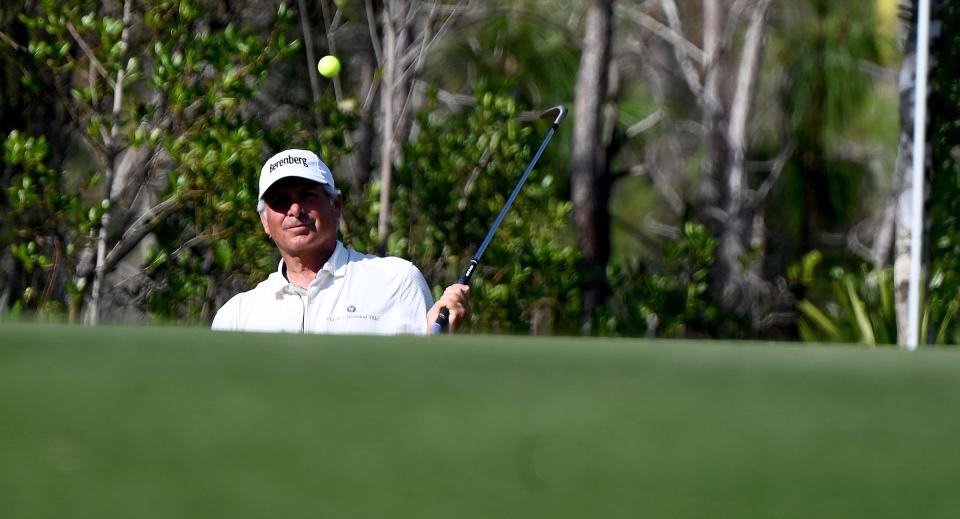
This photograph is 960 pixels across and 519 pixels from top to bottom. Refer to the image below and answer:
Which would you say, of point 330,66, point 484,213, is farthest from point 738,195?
point 330,66

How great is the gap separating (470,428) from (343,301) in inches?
81.4

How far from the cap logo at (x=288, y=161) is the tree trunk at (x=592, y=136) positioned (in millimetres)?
5047

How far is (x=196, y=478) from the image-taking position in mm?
1873

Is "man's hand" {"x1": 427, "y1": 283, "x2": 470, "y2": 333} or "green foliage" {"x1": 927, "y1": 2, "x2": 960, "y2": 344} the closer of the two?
"man's hand" {"x1": 427, "y1": 283, "x2": 470, "y2": 333}

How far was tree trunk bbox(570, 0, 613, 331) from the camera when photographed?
29.6ft

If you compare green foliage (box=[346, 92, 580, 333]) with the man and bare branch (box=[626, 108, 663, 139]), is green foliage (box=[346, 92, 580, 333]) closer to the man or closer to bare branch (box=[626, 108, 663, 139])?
the man

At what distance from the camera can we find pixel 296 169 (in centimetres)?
396

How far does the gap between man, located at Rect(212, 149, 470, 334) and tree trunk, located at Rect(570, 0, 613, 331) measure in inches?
199

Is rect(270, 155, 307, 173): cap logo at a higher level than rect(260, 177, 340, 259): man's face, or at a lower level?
higher

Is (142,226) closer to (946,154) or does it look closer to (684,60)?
(946,154)

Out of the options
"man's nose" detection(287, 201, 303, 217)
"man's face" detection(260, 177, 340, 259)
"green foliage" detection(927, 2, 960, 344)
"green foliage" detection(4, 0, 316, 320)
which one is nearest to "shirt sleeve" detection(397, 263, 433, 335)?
"man's face" detection(260, 177, 340, 259)

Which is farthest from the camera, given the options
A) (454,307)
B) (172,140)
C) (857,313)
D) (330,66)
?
(857,313)

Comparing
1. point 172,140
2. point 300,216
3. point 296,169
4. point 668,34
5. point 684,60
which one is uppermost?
point 668,34

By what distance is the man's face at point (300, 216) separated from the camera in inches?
156
